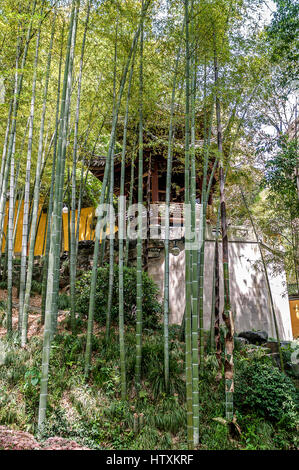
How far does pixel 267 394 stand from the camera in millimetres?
3188

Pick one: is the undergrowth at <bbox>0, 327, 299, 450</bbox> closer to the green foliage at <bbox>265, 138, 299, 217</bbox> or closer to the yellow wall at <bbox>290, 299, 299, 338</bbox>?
the green foliage at <bbox>265, 138, 299, 217</bbox>

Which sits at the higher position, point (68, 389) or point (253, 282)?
point (253, 282)

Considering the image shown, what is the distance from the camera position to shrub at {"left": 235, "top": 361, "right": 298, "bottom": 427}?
10.1 feet

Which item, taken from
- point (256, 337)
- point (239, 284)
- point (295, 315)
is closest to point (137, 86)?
point (256, 337)

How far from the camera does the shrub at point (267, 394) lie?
3074 millimetres

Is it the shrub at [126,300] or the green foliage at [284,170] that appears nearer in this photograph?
the green foliage at [284,170]

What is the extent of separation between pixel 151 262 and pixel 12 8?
430cm

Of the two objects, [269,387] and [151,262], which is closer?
[269,387]

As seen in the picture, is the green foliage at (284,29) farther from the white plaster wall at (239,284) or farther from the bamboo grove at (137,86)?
the white plaster wall at (239,284)

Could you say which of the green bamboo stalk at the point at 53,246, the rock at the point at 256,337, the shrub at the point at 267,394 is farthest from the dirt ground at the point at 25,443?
the rock at the point at 256,337

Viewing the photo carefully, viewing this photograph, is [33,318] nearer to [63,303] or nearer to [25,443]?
[63,303]
